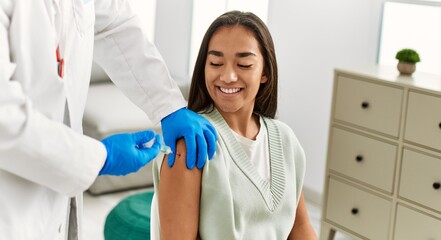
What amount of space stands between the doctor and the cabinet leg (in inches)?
79.7

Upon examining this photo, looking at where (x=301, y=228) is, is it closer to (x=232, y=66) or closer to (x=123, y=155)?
(x=232, y=66)

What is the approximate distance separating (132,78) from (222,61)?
214 mm

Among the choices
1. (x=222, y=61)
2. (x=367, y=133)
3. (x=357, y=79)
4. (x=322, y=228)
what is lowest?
(x=322, y=228)

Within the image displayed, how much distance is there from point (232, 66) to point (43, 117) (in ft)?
2.00

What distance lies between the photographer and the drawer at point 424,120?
3162 mm

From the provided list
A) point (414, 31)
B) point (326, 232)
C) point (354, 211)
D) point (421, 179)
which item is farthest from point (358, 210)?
point (414, 31)

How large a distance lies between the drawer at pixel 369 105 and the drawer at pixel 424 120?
0.21 feet

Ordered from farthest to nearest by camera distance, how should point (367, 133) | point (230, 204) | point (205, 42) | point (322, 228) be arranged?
1. point (322, 228)
2. point (367, 133)
3. point (205, 42)
4. point (230, 204)

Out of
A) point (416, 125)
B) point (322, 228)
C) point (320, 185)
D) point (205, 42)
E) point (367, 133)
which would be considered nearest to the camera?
point (205, 42)

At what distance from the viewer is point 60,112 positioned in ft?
5.04

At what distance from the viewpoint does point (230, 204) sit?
1.79 m

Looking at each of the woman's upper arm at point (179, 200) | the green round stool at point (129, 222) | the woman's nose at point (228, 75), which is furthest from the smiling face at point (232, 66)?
the green round stool at point (129, 222)

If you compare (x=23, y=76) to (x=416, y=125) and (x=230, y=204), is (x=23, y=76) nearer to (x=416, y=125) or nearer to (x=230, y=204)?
(x=230, y=204)

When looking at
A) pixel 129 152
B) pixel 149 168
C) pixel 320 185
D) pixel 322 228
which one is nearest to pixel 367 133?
pixel 322 228
